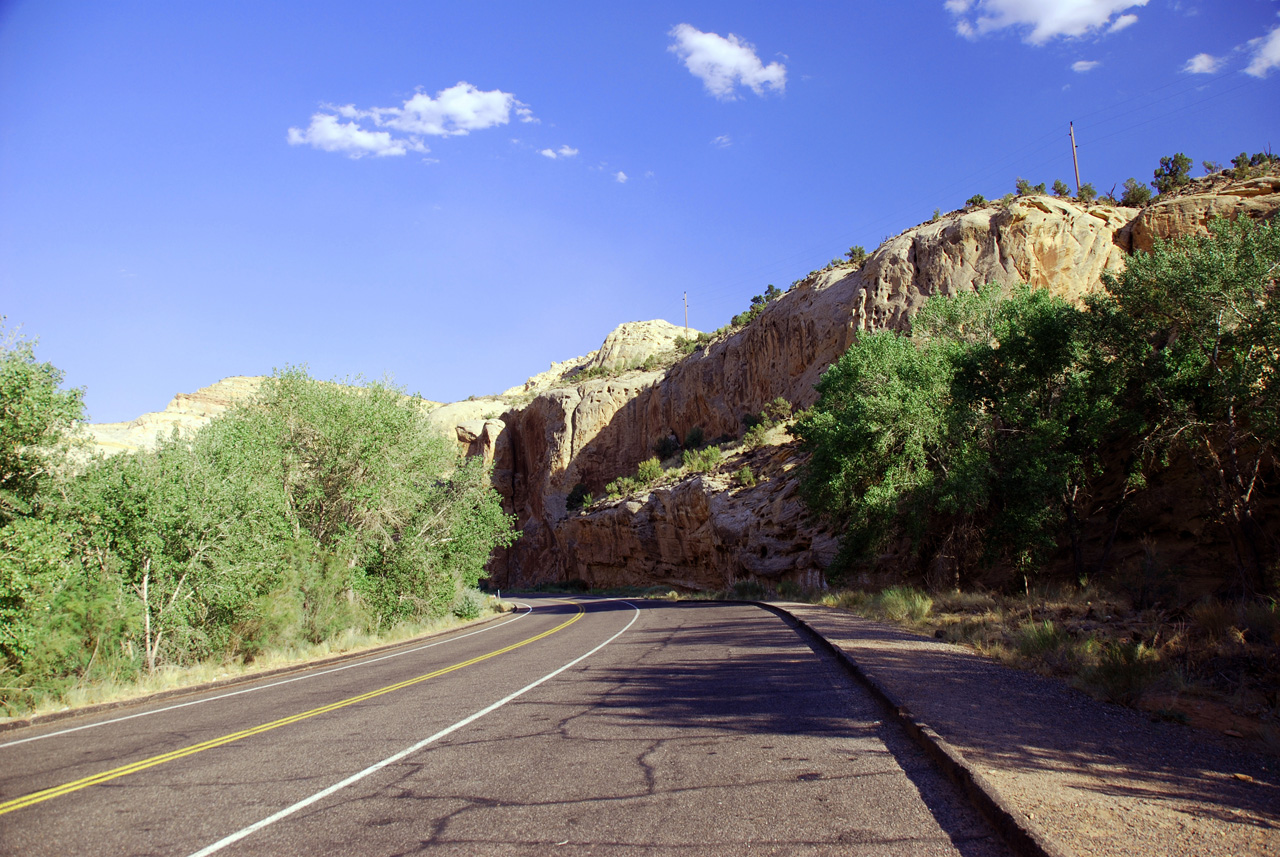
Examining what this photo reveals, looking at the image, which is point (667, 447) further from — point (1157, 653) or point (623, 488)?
point (1157, 653)

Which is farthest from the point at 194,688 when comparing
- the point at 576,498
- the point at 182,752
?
the point at 576,498

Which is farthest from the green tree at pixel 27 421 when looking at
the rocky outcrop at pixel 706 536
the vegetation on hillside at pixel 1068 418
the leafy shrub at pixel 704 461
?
the leafy shrub at pixel 704 461

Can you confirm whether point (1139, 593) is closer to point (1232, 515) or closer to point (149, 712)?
point (1232, 515)

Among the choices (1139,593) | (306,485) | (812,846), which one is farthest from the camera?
(306,485)

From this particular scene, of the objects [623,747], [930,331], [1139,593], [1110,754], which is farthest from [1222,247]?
[623,747]

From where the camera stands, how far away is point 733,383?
52.9 m

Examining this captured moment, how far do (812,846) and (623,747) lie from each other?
2.56m

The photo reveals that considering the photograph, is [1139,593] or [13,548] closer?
[13,548]

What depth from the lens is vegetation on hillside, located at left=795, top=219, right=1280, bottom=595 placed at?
15.0 metres

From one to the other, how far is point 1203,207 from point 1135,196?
8.36 m

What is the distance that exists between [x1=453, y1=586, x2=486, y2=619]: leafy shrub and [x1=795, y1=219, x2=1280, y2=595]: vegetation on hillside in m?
13.4

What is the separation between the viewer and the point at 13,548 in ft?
32.2

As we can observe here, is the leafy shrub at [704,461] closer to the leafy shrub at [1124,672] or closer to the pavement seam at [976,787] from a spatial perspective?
the leafy shrub at [1124,672]

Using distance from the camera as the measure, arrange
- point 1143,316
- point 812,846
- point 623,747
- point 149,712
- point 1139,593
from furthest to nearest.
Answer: point 1143,316 → point 1139,593 → point 149,712 → point 623,747 → point 812,846
